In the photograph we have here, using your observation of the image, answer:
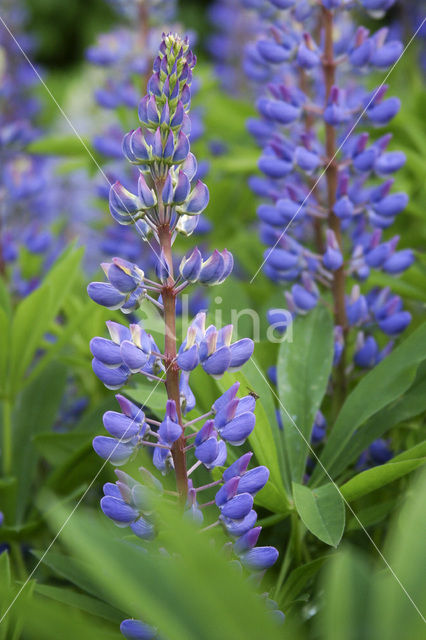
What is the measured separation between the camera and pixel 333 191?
1.21 m

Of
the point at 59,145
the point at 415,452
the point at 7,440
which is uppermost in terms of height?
the point at 59,145

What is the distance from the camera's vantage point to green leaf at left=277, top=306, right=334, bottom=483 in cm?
101

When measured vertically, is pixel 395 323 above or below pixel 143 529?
above

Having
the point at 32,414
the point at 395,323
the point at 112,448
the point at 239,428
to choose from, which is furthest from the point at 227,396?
the point at 32,414

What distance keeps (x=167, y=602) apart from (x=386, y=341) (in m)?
0.90

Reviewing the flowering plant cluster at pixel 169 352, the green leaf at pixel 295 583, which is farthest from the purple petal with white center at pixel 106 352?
the green leaf at pixel 295 583

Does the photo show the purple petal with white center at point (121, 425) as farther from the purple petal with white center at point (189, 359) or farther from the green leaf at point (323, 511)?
the green leaf at point (323, 511)

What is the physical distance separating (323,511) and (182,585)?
1.25ft

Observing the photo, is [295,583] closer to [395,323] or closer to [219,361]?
[219,361]

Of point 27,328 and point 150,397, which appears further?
point 27,328

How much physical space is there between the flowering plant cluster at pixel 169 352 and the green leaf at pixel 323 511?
62 mm

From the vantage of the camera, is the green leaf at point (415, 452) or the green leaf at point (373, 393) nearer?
the green leaf at point (415, 452)

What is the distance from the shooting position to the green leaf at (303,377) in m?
1.01

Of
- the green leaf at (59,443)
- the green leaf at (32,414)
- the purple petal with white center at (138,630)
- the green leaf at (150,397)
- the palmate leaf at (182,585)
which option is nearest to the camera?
the palmate leaf at (182,585)
